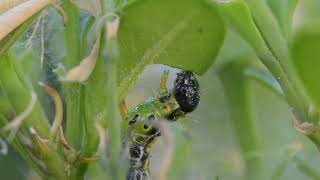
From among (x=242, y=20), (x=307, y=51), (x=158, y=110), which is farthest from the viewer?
(x=158, y=110)

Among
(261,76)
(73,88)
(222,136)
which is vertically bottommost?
(222,136)

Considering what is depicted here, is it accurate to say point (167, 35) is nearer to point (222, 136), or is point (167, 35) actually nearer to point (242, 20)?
point (242, 20)

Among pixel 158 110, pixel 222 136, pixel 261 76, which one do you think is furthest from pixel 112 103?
pixel 222 136

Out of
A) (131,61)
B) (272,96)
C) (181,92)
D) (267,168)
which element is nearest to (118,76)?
(131,61)

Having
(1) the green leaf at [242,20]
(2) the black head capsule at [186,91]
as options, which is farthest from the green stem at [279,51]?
(2) the black head capsule at [186,91]

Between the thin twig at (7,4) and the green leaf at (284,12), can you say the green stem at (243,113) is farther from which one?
the thin twig at (7,4)
